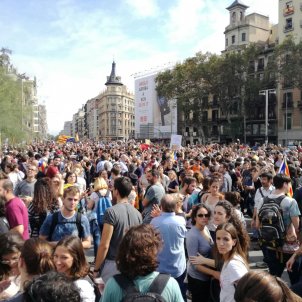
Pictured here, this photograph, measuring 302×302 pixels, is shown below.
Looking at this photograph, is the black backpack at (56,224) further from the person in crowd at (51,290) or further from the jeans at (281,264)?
the jeans at (281,264)

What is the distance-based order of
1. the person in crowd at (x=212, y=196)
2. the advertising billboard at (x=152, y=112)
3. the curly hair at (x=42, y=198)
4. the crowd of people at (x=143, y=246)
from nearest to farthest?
1. the crowd of people at (x=143, y=246)
2. the curly hair at (x=42, y=198)
3. the person in crowd at (x=212, y=196)
4. the advertising billboard at (x=152, y=112)

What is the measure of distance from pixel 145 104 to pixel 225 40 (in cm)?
1729

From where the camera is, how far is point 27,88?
36.9m

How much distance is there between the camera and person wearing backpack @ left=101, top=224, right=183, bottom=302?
92.7 inches

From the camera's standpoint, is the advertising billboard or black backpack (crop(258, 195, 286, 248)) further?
the advertising billboard

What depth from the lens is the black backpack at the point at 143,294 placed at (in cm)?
218

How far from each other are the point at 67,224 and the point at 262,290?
2.83m

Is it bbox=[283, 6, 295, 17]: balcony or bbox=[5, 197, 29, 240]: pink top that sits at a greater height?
bbox=[283, 6, 295, 17]: balcony

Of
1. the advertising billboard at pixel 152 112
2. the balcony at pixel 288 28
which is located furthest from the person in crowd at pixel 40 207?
the advertising billboard at pixel 152 112

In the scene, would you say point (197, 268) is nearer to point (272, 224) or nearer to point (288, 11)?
point (272, 224)

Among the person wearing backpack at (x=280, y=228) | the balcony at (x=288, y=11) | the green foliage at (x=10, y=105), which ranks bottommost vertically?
the person wearing backpack at (x=280, y=228)

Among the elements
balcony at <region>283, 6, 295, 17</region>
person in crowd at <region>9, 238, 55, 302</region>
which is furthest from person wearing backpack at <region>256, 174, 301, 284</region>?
balcony at <region>283, 6, 295, 17</region>

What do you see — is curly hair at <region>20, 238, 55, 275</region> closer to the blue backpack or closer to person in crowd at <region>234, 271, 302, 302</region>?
person in crowd at <region>234, 271, 302, 302</region>

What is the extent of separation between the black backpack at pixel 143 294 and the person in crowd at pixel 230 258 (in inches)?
32.6
